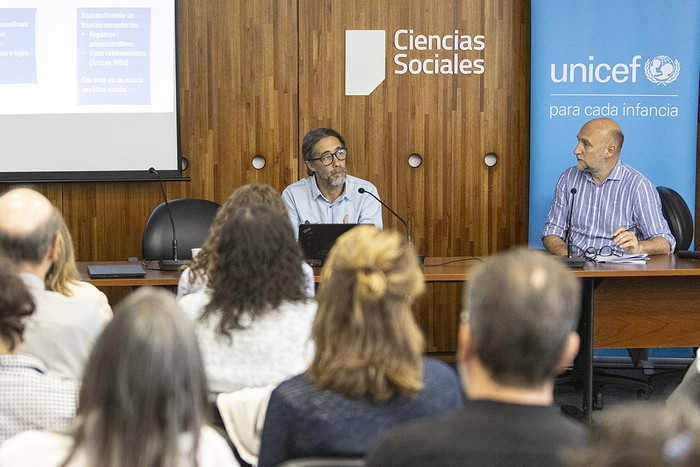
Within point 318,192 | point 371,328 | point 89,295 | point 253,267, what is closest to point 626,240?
point 318,192

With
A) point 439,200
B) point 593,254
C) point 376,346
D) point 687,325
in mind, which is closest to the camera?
point 376,346

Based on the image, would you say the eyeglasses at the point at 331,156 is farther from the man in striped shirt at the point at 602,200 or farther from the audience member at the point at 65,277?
the audience member at the point at 65,277

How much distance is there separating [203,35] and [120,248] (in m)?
1.41

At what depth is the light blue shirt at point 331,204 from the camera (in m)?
5.32

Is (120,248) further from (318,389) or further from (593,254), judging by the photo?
(318,389)

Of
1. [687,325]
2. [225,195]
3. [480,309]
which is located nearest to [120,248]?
[225,195]

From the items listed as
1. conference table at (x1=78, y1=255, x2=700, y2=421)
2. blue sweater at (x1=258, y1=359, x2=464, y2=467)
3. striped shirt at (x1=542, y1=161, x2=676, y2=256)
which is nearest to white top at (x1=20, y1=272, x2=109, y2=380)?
blue sweater at (x1=258, y1=359, x2=464, y2=467)

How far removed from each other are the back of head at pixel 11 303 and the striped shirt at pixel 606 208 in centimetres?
376

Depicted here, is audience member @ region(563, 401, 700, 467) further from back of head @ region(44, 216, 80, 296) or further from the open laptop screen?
the open laptop screen

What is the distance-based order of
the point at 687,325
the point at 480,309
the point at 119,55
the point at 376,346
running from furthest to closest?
1. the point at 119,55
2. the point at 687,325
3. the point at 376,346
4. the point at 480,309

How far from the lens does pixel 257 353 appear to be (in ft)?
7.97

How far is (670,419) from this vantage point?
3.04ft

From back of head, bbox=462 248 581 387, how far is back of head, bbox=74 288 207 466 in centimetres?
42

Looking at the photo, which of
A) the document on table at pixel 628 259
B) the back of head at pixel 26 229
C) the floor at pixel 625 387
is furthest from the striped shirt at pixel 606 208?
the back of head at pixel 26 229
